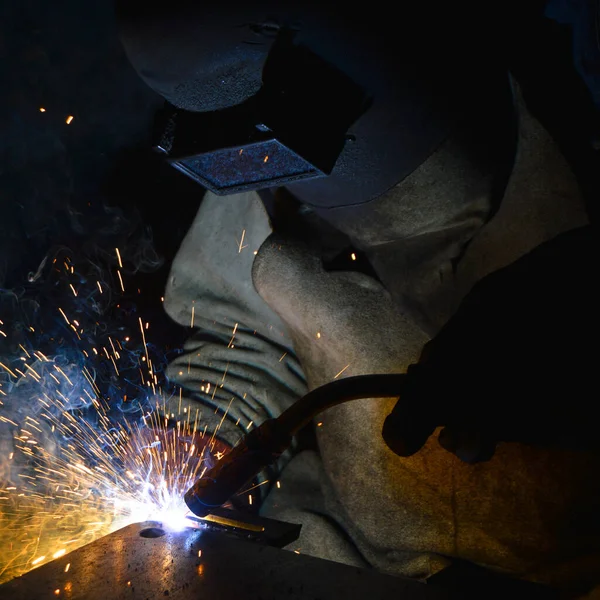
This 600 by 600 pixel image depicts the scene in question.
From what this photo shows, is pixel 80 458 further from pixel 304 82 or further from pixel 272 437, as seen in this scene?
pixel 304 82

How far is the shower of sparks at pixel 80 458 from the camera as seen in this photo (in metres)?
2.49

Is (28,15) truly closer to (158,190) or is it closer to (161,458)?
(158,190)

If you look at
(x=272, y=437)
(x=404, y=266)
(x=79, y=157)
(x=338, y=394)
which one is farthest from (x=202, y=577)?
(x=79, y=157)

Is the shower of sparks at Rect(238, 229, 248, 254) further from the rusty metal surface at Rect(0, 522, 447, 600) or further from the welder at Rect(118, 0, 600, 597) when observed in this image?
the rusty metal surface at Rect(0, 522, 447, 600)

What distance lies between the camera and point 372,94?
1.67 meters

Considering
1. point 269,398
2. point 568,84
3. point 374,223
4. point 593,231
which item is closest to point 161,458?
point 269,398

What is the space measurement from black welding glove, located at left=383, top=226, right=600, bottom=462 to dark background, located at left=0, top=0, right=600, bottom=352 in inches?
106

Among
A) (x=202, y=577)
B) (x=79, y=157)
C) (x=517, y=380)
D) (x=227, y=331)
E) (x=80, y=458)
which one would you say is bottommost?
(x=80, y=458)

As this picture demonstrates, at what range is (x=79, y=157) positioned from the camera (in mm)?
4020

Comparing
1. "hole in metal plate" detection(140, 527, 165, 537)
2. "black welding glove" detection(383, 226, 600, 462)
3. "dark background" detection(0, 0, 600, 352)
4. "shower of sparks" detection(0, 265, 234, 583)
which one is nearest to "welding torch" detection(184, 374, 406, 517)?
"black welding glove" detection(383, 226, 600, 462)

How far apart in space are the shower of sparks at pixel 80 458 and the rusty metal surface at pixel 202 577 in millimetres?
297

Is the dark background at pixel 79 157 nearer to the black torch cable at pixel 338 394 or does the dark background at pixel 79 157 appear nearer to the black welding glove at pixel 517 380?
the black torch cable at pixel 338 394

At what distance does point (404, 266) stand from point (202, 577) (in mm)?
1349

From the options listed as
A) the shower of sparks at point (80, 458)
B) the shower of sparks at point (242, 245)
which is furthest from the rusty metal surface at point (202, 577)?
the shower of sparks at point (242, 245)
